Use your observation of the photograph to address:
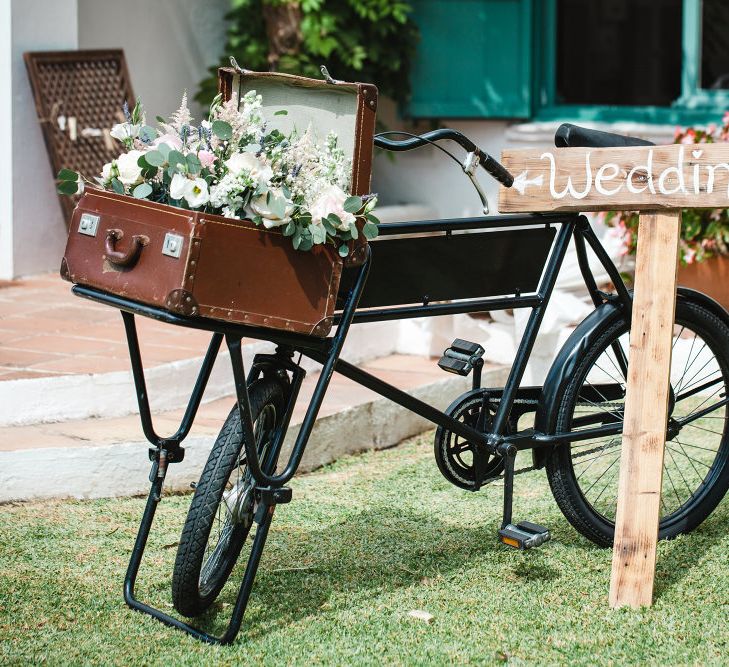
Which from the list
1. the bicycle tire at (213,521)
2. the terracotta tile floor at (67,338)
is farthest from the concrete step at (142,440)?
the bicycle tire at (213,521)

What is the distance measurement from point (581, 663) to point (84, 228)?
5.00 ft

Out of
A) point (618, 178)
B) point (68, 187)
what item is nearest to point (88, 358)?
point (68, 187)

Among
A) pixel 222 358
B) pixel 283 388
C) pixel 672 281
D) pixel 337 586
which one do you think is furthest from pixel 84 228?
pixel 222 358

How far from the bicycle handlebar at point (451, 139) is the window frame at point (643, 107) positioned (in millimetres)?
4016

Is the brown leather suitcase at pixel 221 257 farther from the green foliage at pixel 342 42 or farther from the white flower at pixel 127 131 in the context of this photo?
the green foliage at pixel 342 42

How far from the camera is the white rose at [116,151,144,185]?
260 centimetres

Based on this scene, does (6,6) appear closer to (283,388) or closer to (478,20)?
(478,20)

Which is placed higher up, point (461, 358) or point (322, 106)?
point (322, 106)

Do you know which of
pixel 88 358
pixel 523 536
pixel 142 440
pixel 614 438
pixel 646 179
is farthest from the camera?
pixel 88 358

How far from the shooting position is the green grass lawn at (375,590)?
271 centimetres

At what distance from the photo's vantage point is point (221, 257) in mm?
2479

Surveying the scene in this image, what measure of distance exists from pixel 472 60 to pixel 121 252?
515 cm

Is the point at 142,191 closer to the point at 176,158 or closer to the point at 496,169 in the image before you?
the point at 176,158

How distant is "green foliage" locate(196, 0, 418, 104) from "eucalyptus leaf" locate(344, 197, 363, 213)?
4469 millimetres
